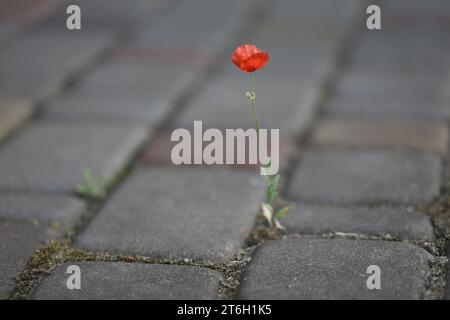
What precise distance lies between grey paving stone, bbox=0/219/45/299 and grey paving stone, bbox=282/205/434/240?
2.38ft

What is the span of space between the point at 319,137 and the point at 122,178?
79 centimetres

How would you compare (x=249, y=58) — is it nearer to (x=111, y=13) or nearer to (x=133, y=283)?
(x=133, y=283)

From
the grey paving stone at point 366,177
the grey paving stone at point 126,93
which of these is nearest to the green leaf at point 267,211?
the grey paving stone at point 366,177

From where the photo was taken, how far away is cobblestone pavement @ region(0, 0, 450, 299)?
1751 mm

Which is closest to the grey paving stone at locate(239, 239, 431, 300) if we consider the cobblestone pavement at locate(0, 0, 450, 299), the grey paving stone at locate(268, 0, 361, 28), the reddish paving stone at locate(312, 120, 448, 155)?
the cobblestone pavement at locate(0, 0, 450, 299)

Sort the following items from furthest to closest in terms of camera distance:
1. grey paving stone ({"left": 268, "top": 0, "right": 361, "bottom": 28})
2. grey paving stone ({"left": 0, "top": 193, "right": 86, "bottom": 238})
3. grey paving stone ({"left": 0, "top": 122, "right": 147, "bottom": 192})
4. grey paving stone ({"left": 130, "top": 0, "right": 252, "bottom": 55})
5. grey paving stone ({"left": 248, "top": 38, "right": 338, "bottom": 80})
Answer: grey paving stone ({"left": 268, "top": 0, "right": 361, "bottom": 28})
grey paving stone ({"left": 130, "top": 0, "right": 252, "bottom": 55})
grey paving stone ({"left": 248, "top": 38, "right": 338, "bottom": 80})
grey paving stone ({"left": 0, "top": 122, "right": 147, "bottom": 192})
grey paving stone ({"left": 0, "top": 193, "right": 86, "bottom": 238})

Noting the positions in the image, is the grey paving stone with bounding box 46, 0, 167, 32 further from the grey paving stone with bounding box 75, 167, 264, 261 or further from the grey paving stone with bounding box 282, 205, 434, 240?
the grey paving stone with bounding box 282, 205, 434, 240

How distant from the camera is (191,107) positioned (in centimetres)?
297

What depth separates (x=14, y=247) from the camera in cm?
191

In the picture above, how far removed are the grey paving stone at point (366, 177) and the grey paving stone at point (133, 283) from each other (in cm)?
60

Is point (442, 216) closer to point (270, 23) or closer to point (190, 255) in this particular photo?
point (190, 255)

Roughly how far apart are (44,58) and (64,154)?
1216mm
